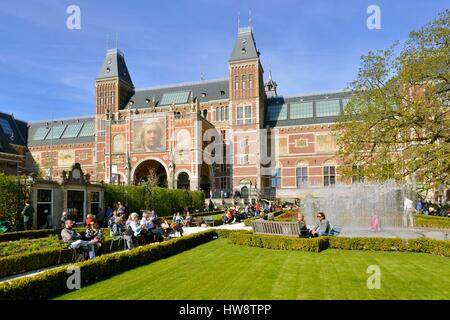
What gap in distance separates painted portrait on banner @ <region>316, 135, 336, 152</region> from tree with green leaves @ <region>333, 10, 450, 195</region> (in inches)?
998

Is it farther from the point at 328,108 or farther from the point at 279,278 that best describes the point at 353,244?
the point at 328,108

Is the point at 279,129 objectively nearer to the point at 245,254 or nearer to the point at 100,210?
the point at 100,210

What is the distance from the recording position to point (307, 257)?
35.7 feet

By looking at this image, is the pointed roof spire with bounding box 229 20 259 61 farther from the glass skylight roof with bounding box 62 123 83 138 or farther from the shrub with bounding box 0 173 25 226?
the shrub with bounding box 0 173 25 226

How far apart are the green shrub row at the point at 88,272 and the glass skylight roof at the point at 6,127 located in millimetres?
54844

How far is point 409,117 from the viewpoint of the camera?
56.2 feet

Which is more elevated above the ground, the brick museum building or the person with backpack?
the brick museum building

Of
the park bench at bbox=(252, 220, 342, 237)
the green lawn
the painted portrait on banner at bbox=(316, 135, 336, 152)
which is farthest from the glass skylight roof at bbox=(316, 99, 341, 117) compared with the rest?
the green lawn

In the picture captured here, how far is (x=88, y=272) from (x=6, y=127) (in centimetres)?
5849

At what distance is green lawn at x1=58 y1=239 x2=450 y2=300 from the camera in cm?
690

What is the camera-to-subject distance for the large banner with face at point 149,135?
1804 inches

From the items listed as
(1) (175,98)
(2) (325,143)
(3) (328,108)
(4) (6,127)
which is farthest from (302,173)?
(4) (6,127)

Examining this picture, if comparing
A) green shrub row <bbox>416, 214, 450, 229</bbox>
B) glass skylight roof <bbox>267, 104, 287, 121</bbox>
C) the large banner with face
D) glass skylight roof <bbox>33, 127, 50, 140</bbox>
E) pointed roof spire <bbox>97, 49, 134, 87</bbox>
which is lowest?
green shrub row <bbox>416, 214, 450, 229</bbox>

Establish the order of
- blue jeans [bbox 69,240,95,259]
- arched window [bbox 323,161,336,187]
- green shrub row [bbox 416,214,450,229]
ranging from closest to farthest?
blue jeans [bbox 69,240,95,259], green shrub row [bbox 416,214,450,229], arched window [bbox 323,161,336,187]
